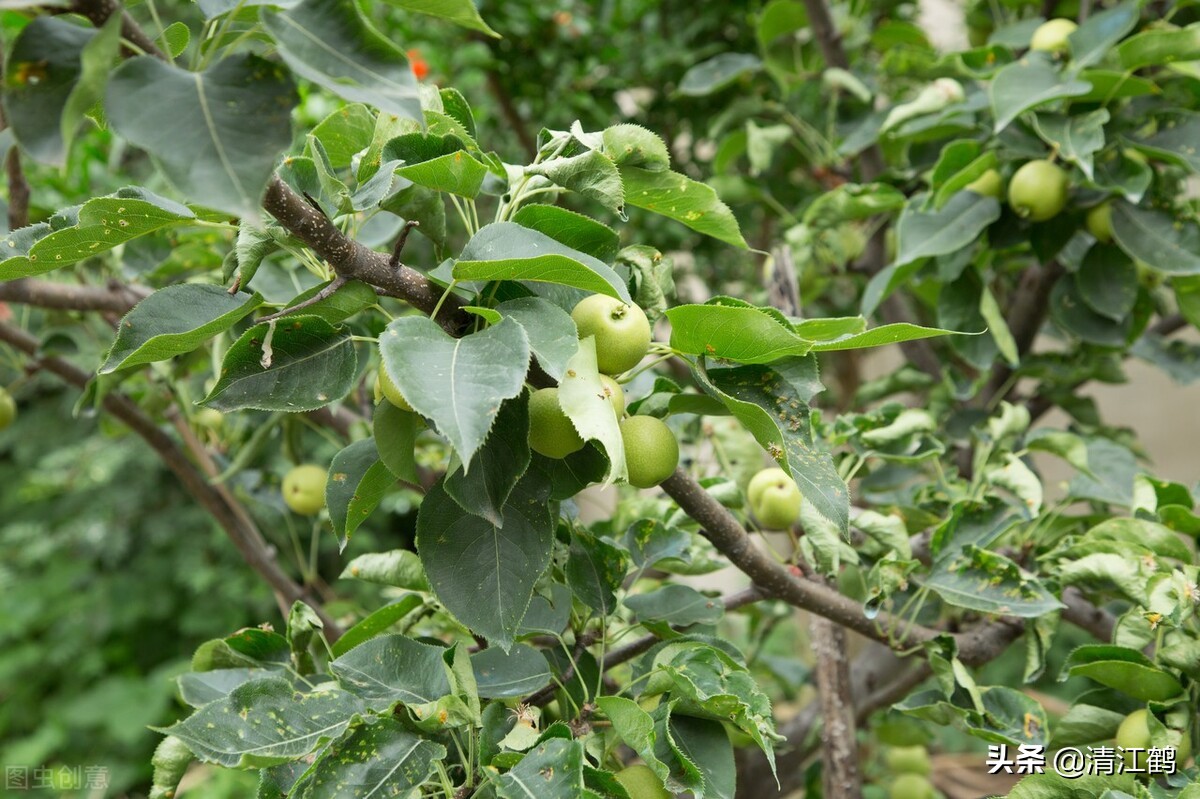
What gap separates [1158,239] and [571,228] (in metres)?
A: 0.69

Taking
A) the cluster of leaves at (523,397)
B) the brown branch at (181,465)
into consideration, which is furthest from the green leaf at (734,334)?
the brown branch at (181,465)

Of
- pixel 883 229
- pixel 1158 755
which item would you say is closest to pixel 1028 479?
pixel 1158 755

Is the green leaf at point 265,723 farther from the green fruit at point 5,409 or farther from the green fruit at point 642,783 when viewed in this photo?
the green fruit at point 5,409

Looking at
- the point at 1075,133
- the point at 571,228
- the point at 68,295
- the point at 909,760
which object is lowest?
the point at 909,760

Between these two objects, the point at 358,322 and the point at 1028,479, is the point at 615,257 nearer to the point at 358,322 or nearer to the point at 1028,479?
the point at 358,322

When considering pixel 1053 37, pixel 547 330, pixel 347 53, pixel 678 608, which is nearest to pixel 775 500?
pixel 678 608

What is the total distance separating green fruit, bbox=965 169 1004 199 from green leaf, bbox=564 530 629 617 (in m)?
0.59

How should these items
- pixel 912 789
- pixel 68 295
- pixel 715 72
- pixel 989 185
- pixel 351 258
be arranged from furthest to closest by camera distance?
1. pixel 715 72
2. pixel 912 789
3. pixel 989 185
4. pixel 68 295
5. pixel 351 258

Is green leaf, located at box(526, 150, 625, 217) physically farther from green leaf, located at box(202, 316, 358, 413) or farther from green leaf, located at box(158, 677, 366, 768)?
green leaf, located at box(158, 677, 366, 768)

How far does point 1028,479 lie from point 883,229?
56cm

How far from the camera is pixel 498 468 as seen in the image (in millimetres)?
458

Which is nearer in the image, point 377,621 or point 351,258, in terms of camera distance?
point 351,258

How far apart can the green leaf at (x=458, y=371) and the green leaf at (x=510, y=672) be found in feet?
0.64

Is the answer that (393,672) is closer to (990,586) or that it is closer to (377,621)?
(377,621)
